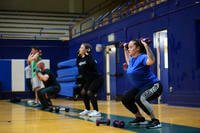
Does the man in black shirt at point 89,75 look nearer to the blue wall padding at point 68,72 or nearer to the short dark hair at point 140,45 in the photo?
the short dark hair at point 140,45

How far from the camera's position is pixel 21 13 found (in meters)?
19.8

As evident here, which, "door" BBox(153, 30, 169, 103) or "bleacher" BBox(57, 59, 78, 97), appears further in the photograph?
"bleacher" BBox(57, 59, 78, 97)

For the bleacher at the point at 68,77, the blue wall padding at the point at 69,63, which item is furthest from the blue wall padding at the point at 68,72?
the blue wall padding at the point at 69,63

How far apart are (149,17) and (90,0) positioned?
8951 millimetres

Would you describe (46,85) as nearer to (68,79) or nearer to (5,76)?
(68,79)

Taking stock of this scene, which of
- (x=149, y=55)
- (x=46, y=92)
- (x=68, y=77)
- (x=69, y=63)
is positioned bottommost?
(x=46, y=92)

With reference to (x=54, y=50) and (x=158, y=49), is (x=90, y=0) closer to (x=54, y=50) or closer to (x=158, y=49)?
(x=54, y=50)

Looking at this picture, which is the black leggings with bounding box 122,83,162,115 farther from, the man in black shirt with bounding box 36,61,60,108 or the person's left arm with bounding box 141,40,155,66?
the man in black shirt with bounding box 36,61,60,108

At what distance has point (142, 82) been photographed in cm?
579

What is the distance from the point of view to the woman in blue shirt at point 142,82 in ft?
18.5

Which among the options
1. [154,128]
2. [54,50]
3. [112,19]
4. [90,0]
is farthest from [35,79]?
[90,0]

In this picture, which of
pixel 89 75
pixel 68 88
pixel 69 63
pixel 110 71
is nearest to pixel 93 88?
pixel 89 75

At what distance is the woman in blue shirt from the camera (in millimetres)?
5629

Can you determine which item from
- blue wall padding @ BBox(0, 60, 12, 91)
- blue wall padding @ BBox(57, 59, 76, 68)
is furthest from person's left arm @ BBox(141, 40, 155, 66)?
blue wall padding @ BBox(0, 60, 12, 91)
